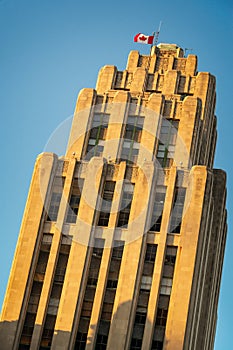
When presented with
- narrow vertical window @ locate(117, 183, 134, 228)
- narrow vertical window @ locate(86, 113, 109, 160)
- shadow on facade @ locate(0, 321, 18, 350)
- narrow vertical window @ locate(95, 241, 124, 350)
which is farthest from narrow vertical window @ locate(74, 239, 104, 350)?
narrow vertical window @ locate(86, 113, 109, 160)

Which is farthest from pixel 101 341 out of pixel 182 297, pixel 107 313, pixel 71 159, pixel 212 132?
pixel 212 132

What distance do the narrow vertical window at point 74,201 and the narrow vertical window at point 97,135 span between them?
488 cm

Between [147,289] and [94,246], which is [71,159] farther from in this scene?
[147,289]

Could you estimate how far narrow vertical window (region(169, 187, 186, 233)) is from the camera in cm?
8070

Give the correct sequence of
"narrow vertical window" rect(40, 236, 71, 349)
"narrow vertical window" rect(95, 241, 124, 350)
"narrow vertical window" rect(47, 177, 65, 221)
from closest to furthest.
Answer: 1. "narrow vertical window" rect(95, 241, 124, 350)
2. "narrow vertical window" rect(40, 236, 71, 349)
3. "narrow vertical window" rect(47, 177, 65, 221)

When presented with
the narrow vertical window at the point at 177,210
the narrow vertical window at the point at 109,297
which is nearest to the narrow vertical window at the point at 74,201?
the narrow vertical window at the point at 109,297

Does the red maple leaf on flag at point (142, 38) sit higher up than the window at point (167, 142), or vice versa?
the red maple leaf on flag at point (142, 38)

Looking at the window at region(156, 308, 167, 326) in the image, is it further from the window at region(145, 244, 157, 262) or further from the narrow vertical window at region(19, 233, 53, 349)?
the narrow vertical window at region(19, 233, 53, 349)

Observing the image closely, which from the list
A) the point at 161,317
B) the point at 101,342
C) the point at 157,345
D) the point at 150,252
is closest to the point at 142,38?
the point at 150,252

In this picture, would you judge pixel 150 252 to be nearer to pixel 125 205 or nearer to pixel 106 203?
pixel 125 205

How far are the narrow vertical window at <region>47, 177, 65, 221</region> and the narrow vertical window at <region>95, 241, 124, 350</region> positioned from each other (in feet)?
23.2

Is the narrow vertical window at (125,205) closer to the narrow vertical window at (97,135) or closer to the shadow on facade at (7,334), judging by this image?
the narrow vertical window at (97,135)

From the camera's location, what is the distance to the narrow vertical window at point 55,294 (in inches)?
3031

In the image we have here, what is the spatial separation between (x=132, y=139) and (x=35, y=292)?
805 inches
